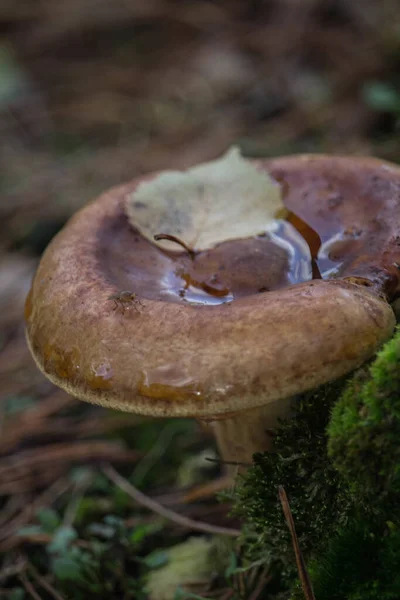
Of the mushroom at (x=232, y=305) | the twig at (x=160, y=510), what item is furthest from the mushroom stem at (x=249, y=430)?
the twig at (x=160, y=510)

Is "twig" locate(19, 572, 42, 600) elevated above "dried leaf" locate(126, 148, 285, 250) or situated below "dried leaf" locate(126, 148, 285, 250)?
below

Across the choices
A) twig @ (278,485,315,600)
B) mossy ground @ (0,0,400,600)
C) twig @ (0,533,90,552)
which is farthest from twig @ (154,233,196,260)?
twig @ (0,533,90,552)

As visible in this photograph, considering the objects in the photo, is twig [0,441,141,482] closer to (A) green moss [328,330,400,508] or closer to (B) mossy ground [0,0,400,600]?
(B) mossy ground [0,0,400,600]

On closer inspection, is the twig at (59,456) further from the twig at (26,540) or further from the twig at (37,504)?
the twig at (26,540)

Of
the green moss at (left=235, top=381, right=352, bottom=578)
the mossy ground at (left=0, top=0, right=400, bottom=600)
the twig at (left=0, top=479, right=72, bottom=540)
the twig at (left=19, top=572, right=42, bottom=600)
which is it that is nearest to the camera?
the green moss at (left=235, top=381, right=352, bottom=578)

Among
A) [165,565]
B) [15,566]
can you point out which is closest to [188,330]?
[165,565]

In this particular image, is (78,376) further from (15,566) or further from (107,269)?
(15,566)
